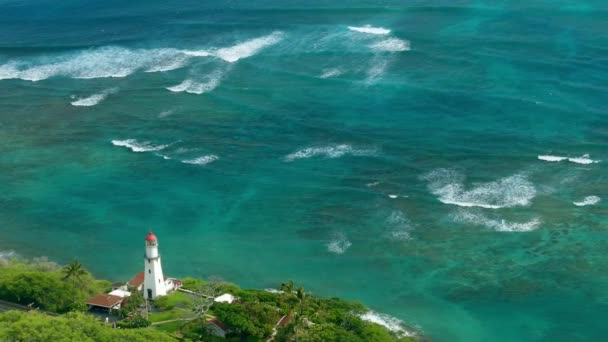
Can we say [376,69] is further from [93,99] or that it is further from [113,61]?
[113,61]

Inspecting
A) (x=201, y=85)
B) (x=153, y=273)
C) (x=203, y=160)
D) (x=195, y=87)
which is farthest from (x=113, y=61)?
(x=153, y=273)

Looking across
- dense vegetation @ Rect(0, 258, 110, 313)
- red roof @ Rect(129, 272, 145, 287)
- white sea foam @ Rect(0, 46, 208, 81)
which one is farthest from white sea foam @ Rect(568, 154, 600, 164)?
white sea foam @ Rect(0, 46, 208, 81)

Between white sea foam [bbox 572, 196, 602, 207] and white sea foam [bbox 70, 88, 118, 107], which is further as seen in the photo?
white sea foam [bbox 70, 88, 118, 107]

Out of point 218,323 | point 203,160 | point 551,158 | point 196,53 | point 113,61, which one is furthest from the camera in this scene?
point 113,61

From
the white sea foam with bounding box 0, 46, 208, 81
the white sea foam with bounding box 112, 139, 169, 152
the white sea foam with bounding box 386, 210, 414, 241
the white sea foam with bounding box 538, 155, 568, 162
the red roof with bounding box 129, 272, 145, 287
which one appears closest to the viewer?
the red roof with bounding box 129, 272, 145, 287

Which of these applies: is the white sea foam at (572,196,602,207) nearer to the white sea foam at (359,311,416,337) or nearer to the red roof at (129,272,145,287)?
the white sea foam at (359,311,416,337)

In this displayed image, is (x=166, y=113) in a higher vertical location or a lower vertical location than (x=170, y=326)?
higher
